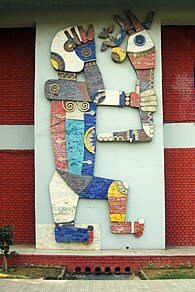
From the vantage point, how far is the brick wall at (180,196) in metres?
8.26

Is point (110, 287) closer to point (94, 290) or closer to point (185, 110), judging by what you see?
point (94, 290)

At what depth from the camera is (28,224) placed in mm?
8430

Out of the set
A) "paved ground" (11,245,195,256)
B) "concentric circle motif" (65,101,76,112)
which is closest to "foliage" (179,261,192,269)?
"paved ground" (11,245,195,256)

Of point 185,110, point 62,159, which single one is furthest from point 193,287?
point 185,110

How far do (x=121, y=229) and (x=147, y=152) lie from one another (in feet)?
4.97

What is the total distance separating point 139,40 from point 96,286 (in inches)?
181

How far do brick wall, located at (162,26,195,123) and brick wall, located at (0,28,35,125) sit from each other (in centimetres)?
277

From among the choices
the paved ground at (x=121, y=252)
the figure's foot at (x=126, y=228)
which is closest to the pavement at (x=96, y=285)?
the paved ground at (x=121, y=252)

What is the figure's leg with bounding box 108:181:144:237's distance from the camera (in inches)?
304

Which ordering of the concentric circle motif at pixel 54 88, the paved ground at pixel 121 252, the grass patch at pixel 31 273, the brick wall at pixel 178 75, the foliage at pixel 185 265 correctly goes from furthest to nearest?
the brick wall at pixel 178 75 < the concentric circle motif at pixel 54 88 < the paved ground at pixel 121 252 < the foliage at pixel 185 265 < the grass patch at pixel 31 273

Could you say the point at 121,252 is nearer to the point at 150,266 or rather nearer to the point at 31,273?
the point at 150,266

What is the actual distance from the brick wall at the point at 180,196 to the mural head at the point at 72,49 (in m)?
2.45

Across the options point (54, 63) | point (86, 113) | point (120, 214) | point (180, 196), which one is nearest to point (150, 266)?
point (120, 214)

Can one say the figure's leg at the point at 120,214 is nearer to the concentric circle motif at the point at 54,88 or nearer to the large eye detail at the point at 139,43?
the concentric circle motif at the point at 54,88
